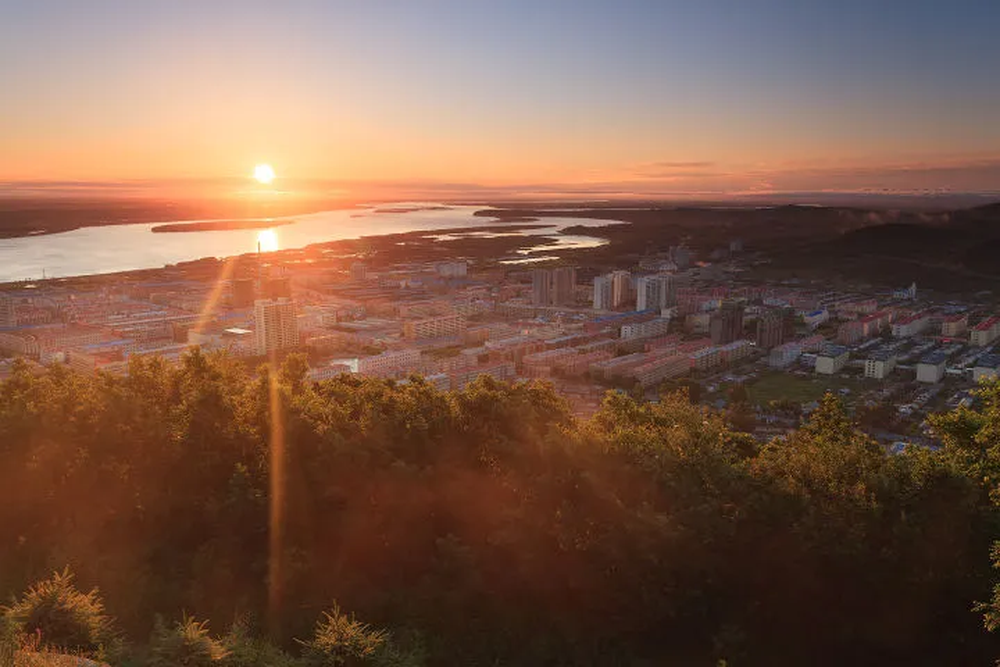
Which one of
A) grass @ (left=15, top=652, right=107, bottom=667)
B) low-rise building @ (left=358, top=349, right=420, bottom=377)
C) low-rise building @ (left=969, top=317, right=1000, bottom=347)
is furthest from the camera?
low-rise building @ (left=969, top=317, right=1000, bottom=347)

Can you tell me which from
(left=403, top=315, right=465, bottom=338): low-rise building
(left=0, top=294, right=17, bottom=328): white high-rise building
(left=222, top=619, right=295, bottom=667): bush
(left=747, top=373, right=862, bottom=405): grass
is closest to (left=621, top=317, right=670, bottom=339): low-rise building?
(left=403, top=315, right=465, bottom=338): low-rise building

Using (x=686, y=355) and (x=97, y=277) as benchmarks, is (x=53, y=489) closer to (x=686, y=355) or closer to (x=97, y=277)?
(x=686, y=355)

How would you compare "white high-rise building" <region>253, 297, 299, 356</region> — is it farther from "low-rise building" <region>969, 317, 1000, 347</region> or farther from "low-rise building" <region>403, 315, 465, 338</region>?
"low-rise building" <region>969, 317, 1000, 347</region>

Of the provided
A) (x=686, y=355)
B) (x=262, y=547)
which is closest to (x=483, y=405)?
(x=262, y=547)

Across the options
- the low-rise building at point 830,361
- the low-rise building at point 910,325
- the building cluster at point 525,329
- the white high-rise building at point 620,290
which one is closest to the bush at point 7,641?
the building cluster at point 525,329

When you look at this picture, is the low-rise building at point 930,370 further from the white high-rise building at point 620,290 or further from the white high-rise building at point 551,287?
the white high-rise building at point 551,287

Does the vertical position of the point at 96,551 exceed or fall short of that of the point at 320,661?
it falls short

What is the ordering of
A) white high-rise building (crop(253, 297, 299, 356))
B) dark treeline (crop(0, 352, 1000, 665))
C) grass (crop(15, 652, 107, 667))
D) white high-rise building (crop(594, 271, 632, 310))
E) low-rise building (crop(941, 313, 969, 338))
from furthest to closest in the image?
white high-rise building (crop(594, 271, 632, 310))
low-rise building (crop(941, 313, 969, 338))
white high-rise building (crop(253, 297, 299, 356))
dark treeline (crop(0, 352, 1000, 665))
grass (crop(15, 652, 107, 667))
